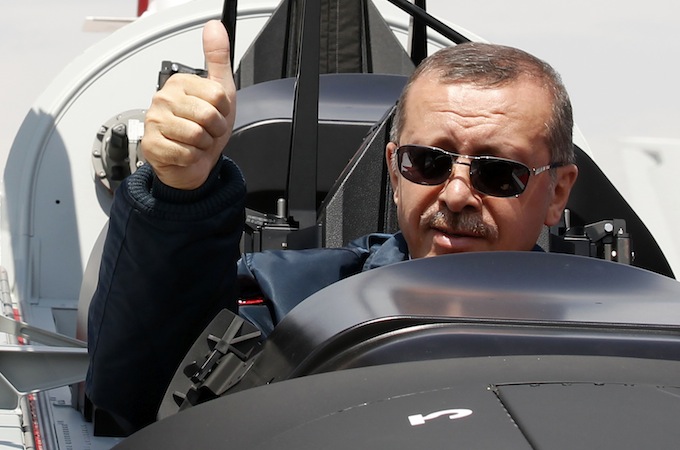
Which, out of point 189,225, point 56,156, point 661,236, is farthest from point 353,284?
point 661,236

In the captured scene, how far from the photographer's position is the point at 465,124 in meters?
1.52

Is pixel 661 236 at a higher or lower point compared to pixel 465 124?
lower

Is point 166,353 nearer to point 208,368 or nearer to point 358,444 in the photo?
point 208,368

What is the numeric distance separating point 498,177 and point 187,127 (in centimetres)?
48

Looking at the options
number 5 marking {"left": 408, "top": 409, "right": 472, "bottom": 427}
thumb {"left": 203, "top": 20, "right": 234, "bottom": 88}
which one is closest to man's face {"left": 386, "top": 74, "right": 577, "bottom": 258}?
thumb {"left": 203, "top": 20, "right": 234, "bottom": 88}

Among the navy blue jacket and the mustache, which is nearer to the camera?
the navy blue jacket

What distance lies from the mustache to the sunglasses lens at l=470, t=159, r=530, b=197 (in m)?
0.04

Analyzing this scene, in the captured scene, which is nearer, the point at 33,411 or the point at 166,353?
the point at 166,353

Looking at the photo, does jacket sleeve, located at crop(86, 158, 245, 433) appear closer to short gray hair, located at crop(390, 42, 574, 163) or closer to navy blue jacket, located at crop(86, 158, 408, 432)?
navy blue jacket, located at crop(86, 158, 408, 432)

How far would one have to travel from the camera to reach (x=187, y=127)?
1152mm

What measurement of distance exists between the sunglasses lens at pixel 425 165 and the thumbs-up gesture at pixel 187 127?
34cm

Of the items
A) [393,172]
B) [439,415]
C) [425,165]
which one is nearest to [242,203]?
[425,165]

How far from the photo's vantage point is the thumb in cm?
123

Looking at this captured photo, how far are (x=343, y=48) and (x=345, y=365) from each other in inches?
71.4
